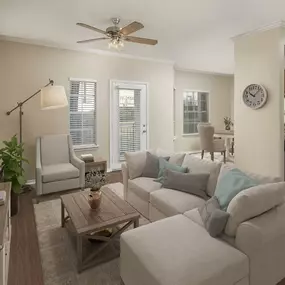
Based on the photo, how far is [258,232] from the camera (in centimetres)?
151

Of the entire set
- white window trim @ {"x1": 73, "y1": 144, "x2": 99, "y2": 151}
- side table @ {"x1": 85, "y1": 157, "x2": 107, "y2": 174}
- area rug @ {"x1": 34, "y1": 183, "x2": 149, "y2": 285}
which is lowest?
area rug @ {"x1": 34, "y1": 183, "x2": 149, "y2": 285}

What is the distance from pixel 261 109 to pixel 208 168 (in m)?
2.02

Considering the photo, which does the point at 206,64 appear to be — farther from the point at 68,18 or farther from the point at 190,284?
the point at 190,284

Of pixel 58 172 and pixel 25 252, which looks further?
pixel 58 172

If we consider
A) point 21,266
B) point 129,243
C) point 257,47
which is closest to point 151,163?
point 129,243

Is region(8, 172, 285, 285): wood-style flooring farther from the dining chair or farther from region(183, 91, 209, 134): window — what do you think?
region(183, 91, 209, 134): window

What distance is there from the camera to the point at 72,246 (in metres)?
2.35

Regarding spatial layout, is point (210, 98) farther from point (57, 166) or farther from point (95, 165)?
point (57, 166)

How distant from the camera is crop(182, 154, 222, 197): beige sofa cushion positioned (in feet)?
8.48

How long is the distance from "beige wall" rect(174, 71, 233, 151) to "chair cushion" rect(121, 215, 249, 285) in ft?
19.5

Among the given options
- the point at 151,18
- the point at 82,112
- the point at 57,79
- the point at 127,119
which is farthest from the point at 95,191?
the point at 127,119

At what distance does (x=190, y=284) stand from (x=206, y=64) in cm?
644

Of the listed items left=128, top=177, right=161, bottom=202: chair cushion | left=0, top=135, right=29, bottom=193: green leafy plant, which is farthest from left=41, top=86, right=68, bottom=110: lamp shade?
left=128, top=177, right=161, bottom=202: chair cushion

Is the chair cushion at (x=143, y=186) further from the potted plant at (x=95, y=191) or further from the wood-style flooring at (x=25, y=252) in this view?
the wood-style flooring at (x=25, y=252)
